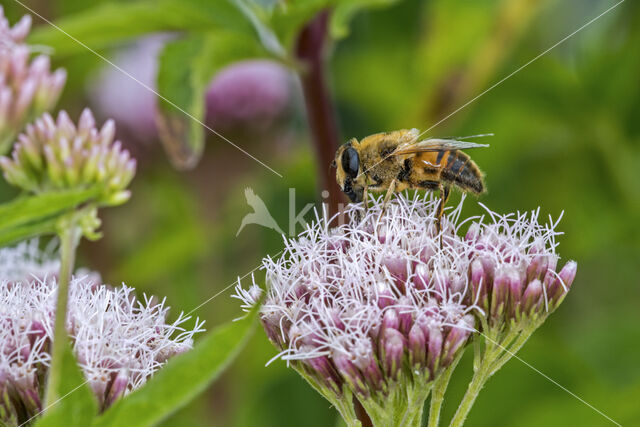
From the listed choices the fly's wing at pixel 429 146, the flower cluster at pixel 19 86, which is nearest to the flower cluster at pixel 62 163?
the flower cluster at pixel 19 86

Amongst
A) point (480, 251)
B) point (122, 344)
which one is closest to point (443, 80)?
point (480, 251)

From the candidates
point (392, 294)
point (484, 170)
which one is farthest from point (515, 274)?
point (484, 170)

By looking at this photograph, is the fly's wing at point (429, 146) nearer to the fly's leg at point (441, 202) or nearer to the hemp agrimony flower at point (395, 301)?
the fly's leg at point (441, 202)

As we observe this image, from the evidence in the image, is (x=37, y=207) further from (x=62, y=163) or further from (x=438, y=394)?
(x=438, y=394)

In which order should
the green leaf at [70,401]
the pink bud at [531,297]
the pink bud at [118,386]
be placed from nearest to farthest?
the green leaf at [70,401] → the pink bud at [118,386] → the pink bud at [531,297]

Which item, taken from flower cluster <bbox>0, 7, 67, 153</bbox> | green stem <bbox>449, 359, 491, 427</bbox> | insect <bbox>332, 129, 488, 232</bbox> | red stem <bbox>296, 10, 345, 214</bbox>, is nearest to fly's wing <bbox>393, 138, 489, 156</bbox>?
insect <bbox>332, 129, 488, 232</bbox>

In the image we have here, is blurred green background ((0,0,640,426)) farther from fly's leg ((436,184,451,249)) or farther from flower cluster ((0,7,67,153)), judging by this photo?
flower cluster ((0,7,67,153))
